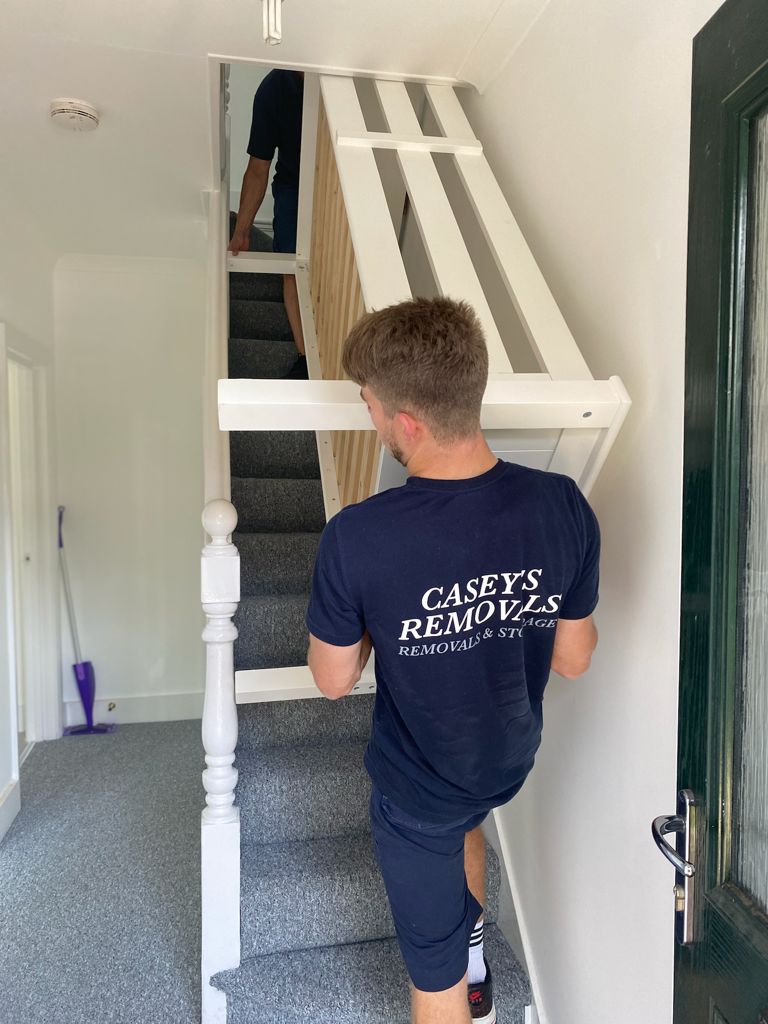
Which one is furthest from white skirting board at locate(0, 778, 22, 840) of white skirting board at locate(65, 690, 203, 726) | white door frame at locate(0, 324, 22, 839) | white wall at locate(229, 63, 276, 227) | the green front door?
white wall at locate(229, 63, 276, 227)

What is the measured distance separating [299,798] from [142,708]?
2.59m

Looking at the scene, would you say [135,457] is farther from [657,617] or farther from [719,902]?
[719,902]

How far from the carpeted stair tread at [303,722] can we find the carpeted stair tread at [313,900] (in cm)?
32

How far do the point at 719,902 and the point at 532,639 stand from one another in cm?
→ 50

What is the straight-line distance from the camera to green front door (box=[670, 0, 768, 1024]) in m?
0.91

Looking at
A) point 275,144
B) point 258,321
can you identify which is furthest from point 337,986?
point 275,144

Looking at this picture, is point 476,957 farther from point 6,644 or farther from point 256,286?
point 256,286

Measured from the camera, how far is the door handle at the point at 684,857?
0.99 meters

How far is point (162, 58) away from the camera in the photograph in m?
2.08

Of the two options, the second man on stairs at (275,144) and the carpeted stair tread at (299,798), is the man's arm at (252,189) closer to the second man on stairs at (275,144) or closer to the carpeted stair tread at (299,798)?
the second man on stairs at (275,144)

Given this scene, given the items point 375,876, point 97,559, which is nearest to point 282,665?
point 375,876

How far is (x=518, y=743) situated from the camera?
134cm

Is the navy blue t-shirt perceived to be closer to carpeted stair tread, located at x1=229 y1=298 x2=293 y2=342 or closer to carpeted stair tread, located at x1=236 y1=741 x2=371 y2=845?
carpeted stair tread, located at x1=236 y1=741 x2=371 y2=845

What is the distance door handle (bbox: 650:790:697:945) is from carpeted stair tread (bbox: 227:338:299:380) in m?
2.72
